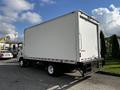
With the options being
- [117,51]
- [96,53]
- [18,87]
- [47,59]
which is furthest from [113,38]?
[18,87]

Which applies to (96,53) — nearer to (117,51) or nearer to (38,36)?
(38,36)

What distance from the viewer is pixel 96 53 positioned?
10.2 meters

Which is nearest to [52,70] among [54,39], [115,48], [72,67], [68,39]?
[72,67]

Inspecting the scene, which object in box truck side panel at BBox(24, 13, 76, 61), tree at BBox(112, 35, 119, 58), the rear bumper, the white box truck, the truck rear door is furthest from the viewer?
tree at BBox(112, 35, 119, 58)

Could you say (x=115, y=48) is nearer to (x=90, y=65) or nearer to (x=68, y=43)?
(x=90, y=65)

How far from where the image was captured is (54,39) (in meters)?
9.79

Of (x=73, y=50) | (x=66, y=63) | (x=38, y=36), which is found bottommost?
(x=66, y=63)

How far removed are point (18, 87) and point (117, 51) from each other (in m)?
17.8

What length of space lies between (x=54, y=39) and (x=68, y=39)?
1282 millimetres

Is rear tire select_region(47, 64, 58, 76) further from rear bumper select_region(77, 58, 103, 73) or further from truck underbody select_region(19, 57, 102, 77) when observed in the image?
rear bumper select_region(77, 58, 103, 73)

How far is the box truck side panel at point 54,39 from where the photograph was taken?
8633 millimetres

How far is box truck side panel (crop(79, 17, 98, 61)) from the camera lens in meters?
8.51

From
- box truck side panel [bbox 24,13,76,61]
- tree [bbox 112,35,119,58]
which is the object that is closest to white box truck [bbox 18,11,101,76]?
box truck side panel [bbox 24,13,76,61]

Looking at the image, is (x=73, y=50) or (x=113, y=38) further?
(x=113, y=38)
